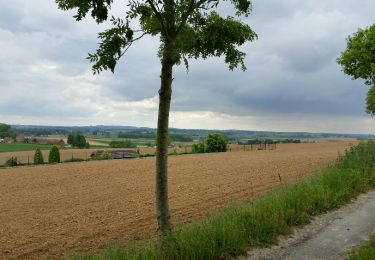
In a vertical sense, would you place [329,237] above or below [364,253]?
below

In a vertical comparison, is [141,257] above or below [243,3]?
below

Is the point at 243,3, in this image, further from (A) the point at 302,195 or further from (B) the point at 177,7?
(A) the point at 302,195

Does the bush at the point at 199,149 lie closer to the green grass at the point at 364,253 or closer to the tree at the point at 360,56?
the tree at the point at 360,56

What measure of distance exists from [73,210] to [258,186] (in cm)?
982

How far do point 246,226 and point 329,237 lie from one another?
2.19m

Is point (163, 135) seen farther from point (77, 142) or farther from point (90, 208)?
point (77, 142)

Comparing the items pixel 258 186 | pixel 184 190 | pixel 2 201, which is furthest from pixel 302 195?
pixel 2 201

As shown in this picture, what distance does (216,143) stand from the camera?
79812 millimetres

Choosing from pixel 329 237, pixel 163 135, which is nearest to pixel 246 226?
pixel 329 237

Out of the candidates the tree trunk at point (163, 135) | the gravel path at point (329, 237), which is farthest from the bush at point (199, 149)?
the tree trunk at point (163, 135)

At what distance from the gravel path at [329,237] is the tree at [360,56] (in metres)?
25.2

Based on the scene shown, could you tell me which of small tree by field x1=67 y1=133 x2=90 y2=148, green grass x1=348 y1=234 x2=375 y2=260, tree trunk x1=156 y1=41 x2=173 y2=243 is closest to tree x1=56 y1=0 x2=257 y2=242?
tree trunk x1=156 y1=41 x2=173 y2=243

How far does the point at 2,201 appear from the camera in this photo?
83.6 ft

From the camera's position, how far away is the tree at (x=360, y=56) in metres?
35.8
